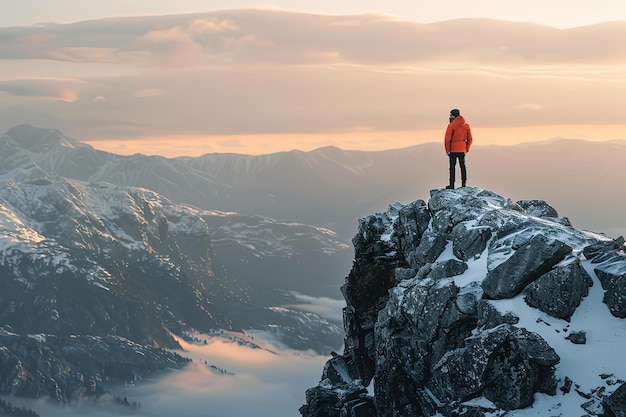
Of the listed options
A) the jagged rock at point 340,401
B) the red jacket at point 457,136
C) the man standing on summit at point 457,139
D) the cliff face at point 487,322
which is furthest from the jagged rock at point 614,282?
the red jacket at point 457,136

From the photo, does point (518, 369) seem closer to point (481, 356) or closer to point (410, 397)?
point (481, 356)

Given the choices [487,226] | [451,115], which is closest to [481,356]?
[487,226]

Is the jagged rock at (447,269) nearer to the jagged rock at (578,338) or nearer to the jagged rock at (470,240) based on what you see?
the jagged rock at (470,240)

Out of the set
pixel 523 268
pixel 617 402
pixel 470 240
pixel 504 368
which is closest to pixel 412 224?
pixel 470 240

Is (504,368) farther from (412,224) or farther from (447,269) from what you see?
(412,224)

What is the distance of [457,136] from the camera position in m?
75.9

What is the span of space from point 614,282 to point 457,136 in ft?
79.6

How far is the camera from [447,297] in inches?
2393

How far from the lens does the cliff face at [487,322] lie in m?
52.2

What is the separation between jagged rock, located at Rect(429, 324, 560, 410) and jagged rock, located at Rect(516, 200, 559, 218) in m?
24.8

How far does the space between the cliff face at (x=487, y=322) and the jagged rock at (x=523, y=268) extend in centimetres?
8

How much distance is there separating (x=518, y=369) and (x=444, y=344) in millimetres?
8155

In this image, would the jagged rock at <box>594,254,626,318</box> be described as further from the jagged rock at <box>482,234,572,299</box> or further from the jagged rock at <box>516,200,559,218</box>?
the jagged rock at <box>516,200,559,218</box>

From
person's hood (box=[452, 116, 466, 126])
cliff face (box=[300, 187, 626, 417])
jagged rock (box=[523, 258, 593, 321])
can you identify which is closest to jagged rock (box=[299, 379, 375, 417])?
cliff face (box=[300, 187, 626, 417])
